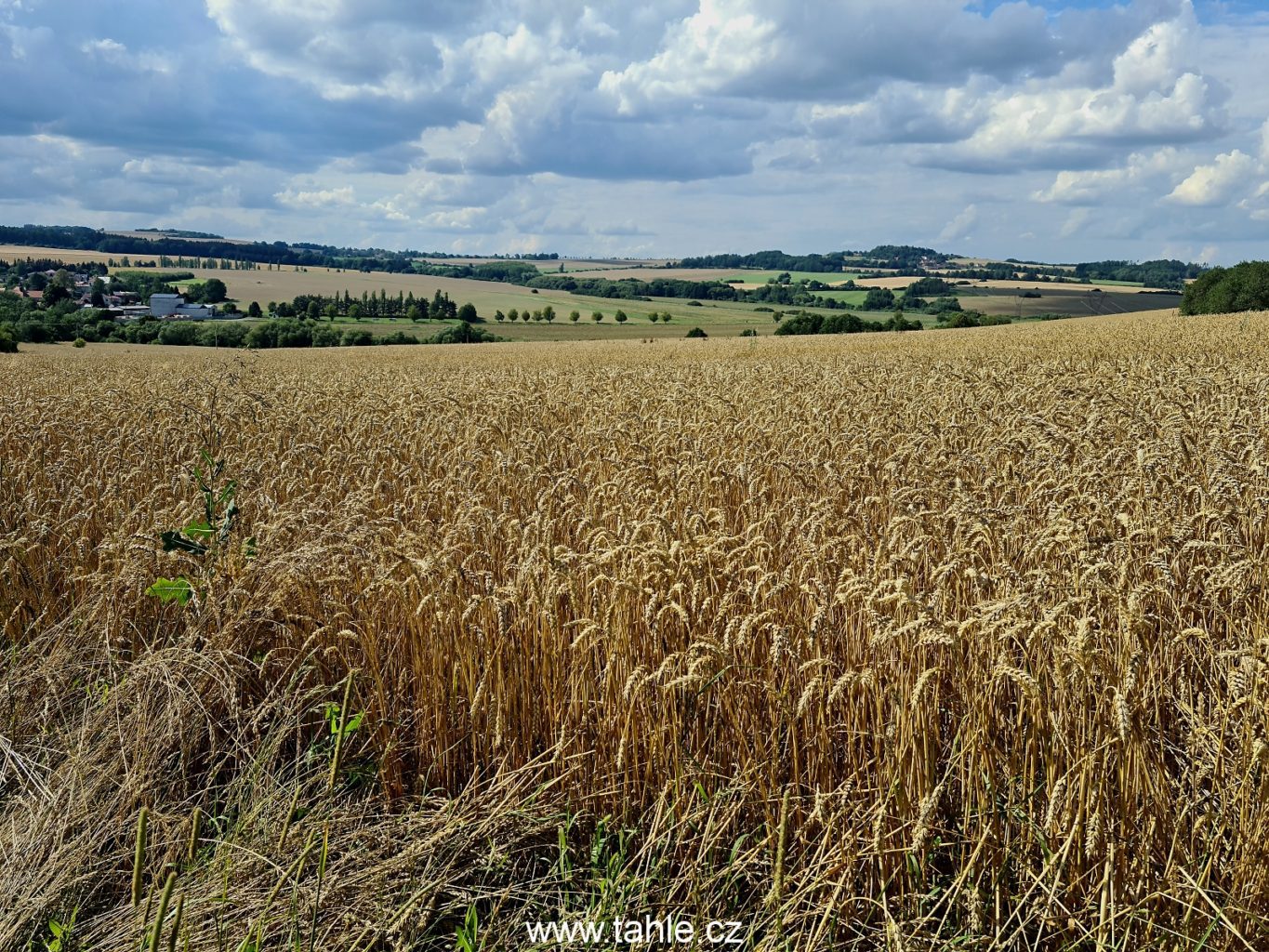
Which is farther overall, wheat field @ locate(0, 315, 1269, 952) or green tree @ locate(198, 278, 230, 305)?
green tree @ locate(198, 278, 230, 305)

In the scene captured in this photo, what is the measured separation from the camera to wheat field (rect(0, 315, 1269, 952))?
2768 millimetres

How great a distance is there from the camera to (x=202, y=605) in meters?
4.77

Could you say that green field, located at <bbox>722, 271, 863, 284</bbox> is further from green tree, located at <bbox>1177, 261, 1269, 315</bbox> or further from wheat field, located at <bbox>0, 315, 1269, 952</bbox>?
wheat field, located at <bbox>0, 315, 1269, 952</bbox>

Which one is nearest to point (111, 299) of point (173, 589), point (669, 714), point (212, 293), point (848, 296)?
point (212, 293)

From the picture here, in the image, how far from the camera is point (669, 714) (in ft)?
11.6

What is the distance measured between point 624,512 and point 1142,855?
354cm

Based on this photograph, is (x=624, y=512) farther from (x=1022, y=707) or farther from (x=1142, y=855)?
(x=1142, y=855)

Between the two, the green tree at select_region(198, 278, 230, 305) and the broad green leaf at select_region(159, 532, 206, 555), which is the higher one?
the green tree at select_region(198, 278, 230, 305)

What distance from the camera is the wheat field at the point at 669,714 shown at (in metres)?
2.77

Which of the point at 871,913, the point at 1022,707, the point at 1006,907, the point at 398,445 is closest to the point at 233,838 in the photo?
the point at 871,913

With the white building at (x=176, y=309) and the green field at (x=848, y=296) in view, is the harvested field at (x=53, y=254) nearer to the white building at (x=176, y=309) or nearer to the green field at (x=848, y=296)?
the white building at (x=176, y=309)

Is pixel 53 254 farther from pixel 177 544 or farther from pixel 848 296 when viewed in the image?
pixel 177 544

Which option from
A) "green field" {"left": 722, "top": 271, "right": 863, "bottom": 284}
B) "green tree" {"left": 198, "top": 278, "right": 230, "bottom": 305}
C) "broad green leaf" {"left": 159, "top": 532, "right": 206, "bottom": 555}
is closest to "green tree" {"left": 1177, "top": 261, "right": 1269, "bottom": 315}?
"broad green leaf" {"left": 159, "top": 532, "right": 206, "bottom": 555}

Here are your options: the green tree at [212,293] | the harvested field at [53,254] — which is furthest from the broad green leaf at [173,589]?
the harvested field at [53,254]
